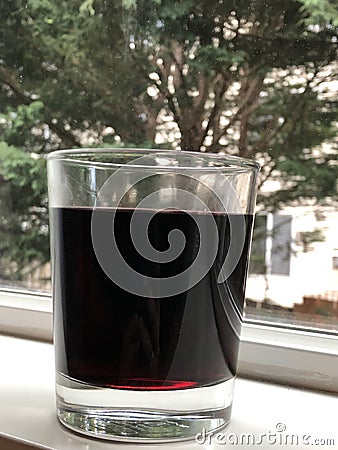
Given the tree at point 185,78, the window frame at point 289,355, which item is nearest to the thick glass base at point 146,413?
the window frame at point 289,355

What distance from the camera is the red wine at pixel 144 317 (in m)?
0.48

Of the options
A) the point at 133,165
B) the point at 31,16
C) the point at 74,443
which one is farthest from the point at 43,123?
the point at 74,443

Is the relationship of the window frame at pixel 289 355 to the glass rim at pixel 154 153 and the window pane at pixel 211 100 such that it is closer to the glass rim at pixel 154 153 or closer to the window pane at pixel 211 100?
the window pane at pixel 211 100

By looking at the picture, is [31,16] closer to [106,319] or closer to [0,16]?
[0,16]

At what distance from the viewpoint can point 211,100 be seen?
716mm

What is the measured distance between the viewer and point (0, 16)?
858 mm

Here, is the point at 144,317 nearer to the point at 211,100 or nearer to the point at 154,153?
the point at 154,153

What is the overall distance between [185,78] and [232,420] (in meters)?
0.37

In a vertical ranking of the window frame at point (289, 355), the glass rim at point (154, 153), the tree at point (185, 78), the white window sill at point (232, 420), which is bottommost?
the white window sill at point (232, 420)

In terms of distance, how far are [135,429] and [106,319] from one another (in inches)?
3.2

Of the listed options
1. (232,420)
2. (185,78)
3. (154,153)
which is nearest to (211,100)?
(185,78)

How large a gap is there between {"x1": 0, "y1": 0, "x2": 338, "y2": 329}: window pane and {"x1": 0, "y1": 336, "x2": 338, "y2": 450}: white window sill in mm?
108

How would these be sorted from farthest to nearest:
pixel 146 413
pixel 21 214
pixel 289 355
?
1. pixel 21 214
2. pixel 289 355
3. pixel 146 413

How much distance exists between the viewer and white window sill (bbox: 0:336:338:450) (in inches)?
19.4
